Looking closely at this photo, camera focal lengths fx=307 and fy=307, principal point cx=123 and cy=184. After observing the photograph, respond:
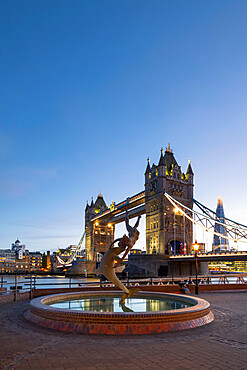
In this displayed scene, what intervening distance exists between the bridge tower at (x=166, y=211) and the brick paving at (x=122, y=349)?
57.1m

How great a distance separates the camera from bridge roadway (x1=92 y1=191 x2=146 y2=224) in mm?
78938

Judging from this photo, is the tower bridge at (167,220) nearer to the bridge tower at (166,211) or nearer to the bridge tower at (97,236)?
the bridge tower at (166,211)

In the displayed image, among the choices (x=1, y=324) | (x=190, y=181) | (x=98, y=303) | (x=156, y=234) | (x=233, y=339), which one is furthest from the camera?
(x=190, y=181)

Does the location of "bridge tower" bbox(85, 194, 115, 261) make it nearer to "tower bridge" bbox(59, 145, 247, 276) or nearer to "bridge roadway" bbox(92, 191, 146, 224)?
"bridge roadway" bbox(92, 191, 146, 224)

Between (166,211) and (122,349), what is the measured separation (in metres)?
61.9

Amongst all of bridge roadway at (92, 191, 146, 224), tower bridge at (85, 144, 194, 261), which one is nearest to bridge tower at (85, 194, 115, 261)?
bridge roadway at (92, 191, 146, 224)

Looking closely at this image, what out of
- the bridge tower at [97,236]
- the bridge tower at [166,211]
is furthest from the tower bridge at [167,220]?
the bridge tower at [97,236]

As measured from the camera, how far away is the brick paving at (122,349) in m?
5.57

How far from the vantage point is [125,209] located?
89500 mm

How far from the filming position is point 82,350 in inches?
252

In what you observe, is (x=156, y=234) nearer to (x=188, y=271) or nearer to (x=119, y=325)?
(x=188, y=271)

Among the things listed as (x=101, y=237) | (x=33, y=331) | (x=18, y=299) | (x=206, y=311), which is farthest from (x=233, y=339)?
(x=101, y=237)

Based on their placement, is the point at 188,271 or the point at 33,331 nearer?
the point at 33,331

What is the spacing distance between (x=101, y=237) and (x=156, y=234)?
144ft
